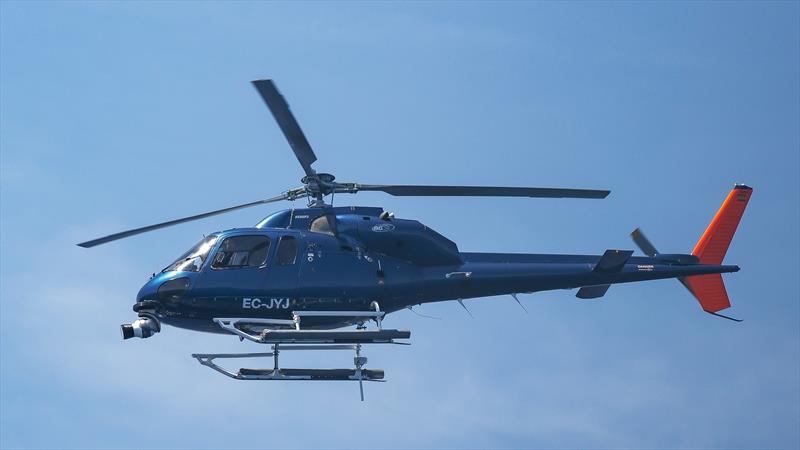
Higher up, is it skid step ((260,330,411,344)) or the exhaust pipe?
skid step ((260,330,411,344))

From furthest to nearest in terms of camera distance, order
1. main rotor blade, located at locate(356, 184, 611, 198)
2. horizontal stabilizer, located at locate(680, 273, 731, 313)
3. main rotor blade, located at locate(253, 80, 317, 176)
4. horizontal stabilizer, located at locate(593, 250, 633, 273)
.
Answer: horizontal stabilizer, located at locate(680, 273, 731, 313), horizontal stabilizer, located at locate(593, 250, 633, 273), main rotor blade, located at locate(356, 184, 611, 198), main rotor blade, located at locate(253, 80, 317, 176)

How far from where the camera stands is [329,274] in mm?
23422

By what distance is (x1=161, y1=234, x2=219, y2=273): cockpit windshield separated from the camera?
23.5m

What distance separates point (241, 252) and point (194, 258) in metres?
1.07

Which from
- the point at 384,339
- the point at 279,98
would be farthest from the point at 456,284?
the point at 279,98

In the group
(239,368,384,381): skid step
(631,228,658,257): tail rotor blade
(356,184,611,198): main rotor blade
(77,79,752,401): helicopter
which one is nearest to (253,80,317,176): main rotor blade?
(77,79,752,401): helicopter

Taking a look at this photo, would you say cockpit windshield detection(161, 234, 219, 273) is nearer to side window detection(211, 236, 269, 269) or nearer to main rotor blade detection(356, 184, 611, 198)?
side window detection(211, 236, 269, 269)

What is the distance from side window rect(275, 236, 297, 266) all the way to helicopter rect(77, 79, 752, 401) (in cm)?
2

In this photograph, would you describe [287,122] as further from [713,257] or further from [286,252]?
[713,257]

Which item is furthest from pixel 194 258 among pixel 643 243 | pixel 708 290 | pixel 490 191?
pixel 708 290

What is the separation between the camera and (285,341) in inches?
868

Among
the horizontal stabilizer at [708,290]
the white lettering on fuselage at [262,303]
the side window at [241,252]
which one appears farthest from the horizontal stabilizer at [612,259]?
the side window at [241,252]

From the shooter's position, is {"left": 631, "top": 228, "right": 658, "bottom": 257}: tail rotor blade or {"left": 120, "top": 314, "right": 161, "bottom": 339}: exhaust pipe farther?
{"left": 631, "top": 228, "right": 658, "bottom": 257}: tail rotor blade

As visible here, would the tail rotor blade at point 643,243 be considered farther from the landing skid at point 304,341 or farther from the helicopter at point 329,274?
the landing skid at point 304,341
